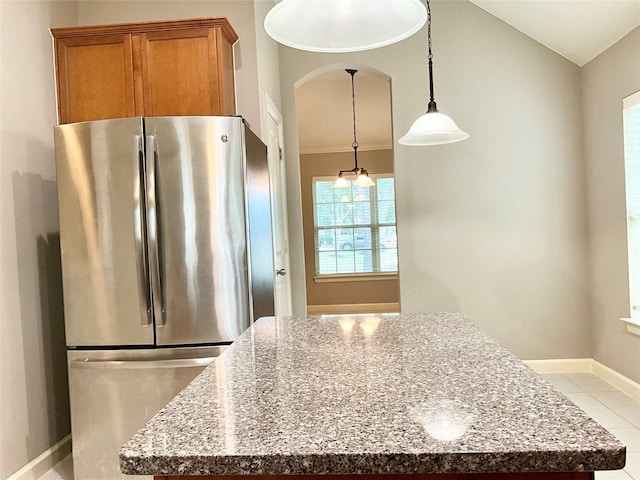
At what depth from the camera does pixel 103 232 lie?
228 cm

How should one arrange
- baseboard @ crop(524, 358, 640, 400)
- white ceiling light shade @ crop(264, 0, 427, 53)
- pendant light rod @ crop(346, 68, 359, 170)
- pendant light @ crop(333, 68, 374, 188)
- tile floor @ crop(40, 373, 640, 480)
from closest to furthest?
white ceiling light shade @ crop(264, 0, 427, 53)
tile floor @ crop(40, 373, 640, 480)
baseboard @ crop(524, 358, 640, 400)
pendant light rod @ crop(346, 68, 359, 170)
pendant light @ crop(333, 68, 374, 188)

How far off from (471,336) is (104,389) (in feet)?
5.73

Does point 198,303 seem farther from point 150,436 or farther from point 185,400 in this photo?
point 150,436

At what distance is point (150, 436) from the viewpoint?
2.59 feet

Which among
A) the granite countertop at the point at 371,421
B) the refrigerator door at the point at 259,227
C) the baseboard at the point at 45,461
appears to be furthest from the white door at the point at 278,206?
the granite countertop at the point at 371,421

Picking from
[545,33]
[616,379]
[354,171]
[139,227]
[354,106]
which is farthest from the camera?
[354,171]

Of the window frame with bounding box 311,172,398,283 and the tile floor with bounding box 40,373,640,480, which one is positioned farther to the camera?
the window frame with bounding box 311,172,398,283

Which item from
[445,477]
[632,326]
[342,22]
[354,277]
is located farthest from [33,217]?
[354,277]

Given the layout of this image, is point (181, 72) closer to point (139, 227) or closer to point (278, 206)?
point (139, 227)

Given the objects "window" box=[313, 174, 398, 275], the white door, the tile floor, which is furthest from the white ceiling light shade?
Result: "window" box=[313, 174, 398, 275]

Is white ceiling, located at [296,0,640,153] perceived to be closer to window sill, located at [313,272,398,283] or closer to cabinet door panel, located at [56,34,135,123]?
cabinet door panel, located at [56,34,135,123]

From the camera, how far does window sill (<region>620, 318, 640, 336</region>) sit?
310 centimetres

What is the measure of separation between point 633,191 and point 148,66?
308cm

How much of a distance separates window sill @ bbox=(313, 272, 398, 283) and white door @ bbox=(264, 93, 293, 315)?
3283 millimetres
